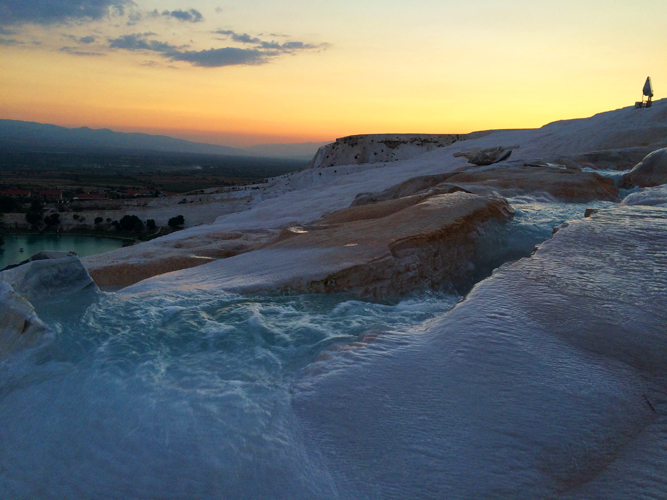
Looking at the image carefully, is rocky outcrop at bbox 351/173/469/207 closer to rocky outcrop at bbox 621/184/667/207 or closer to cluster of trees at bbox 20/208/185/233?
rocky outcrop at bbox 621/184/667/207

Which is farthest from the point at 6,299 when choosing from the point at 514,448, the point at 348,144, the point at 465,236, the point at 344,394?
the point at 348,144

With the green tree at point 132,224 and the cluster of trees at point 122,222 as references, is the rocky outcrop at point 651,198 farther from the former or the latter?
the green tree at point 132,224

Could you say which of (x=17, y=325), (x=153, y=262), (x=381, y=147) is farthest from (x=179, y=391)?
(x=381, y=147)

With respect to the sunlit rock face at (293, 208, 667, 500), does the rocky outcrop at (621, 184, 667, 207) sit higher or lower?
higher

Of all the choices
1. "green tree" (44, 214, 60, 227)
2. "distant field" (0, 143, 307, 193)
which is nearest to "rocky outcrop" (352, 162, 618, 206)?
"green tree" (44, 214, 60, 227)

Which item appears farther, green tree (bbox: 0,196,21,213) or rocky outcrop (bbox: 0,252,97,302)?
green tree (bbox: 0,196,21,213)

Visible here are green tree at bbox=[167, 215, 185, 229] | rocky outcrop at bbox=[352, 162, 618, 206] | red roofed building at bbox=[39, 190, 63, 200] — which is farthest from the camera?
red roofed building at bbox=[39, 190, 63, 200]

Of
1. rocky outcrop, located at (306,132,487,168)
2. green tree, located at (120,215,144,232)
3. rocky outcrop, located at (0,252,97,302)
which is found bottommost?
green tree, located at (120,215,144,232)

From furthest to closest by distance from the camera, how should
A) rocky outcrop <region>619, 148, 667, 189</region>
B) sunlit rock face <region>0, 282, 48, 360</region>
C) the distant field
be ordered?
the distant field, rocky outcrop <region>619, 148, 667, 189</region>, sunlit rock face <region>0, 282, 48, 360</region>
